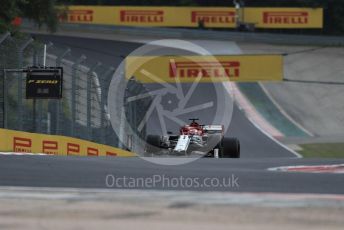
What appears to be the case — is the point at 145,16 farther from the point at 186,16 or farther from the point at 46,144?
the point at 46,144

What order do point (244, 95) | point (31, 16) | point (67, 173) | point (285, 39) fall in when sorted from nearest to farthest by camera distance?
point (67, 173), point (31, 16), point (244, 95), point (285, 39)

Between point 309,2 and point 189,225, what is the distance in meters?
49.9

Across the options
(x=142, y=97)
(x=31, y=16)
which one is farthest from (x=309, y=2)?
(x=142, y=97)

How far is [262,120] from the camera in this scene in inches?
1256

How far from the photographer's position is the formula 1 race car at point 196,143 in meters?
15.6

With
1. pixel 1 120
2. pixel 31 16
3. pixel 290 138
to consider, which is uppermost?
pixel 31 16

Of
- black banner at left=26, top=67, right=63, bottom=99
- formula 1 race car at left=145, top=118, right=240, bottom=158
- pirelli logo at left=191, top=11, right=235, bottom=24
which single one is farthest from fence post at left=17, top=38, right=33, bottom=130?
pirelli logo at left=191, top=11, right=235, bottom=24

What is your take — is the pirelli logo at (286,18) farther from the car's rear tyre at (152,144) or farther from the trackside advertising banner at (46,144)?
the trackside advertising banner at (46,144)

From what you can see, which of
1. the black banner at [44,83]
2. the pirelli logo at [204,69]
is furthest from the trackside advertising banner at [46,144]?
the pirelli logo at [204,69]

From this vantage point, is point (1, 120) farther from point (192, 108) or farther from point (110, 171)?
point (192, 108)

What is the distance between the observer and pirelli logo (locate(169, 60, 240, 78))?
32.8m

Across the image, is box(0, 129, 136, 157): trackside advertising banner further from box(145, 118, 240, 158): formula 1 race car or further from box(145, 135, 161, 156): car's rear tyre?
box(145, 118, 240, 158): formula 1 race car

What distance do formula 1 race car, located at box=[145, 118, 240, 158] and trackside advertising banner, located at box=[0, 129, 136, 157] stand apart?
127 cm

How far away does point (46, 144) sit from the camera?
1411cm
